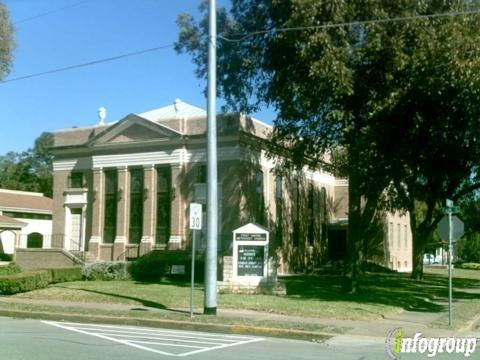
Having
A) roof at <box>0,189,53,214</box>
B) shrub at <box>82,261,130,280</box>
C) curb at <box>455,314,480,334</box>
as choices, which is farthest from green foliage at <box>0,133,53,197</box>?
curb at <box>455,314,480,334</box>

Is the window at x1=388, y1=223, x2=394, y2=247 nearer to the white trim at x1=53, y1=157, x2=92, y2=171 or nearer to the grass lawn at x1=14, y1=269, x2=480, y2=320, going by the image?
the grass lawn at x1=14, y1=269, x2=480, y2=320

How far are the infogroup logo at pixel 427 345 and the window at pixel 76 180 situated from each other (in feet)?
95.2

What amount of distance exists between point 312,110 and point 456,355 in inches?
456

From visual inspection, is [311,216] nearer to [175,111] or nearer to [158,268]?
[175,111]

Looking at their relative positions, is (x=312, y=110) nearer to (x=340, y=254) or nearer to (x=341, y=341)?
(x=341, y=341)

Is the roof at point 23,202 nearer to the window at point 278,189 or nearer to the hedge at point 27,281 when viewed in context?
the window at point 278,189

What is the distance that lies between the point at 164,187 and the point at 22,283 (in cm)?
1384

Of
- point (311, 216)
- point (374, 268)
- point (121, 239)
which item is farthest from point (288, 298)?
point (374, 268)

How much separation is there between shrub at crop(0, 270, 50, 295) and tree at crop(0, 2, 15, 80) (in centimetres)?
897

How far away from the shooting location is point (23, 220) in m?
55.3

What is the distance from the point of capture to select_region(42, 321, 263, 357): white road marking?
11.9m

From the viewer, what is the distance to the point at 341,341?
13.2 m

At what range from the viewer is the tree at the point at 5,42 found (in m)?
26.2

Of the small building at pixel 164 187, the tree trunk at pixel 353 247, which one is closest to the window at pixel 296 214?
the small building at pixel 164 187
